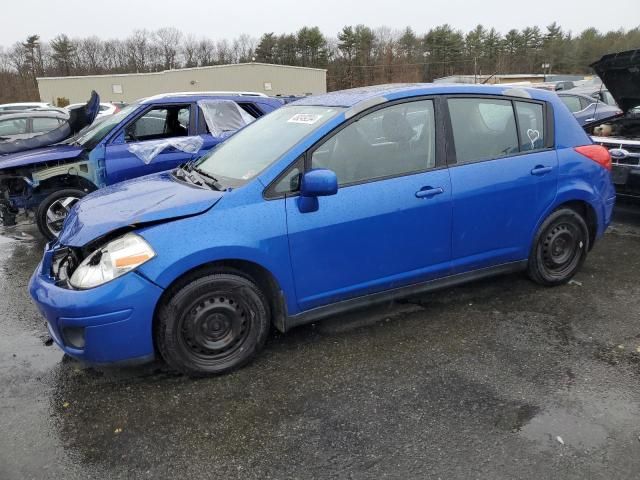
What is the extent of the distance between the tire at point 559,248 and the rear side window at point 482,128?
0.77m

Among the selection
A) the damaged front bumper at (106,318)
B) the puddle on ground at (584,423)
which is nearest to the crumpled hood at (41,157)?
the damaged front bumper at (106,318)

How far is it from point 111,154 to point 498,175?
473 centimetres

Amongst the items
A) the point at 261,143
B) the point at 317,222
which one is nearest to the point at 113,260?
the point at 317,222

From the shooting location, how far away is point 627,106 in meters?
6.85

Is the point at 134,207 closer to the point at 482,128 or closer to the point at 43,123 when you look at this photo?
the point at 482,128

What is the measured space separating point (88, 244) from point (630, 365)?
135 inches

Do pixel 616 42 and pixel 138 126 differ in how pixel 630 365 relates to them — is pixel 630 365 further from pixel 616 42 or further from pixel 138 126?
pixel 616 42

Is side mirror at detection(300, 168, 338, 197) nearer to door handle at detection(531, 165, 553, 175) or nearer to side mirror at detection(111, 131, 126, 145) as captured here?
door handle at detection(531, 165, 553, 175)

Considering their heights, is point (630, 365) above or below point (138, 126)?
below

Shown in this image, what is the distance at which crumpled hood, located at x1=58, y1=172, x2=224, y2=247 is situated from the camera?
9.87ft

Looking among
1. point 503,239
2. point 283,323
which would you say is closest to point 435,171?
point 503,239

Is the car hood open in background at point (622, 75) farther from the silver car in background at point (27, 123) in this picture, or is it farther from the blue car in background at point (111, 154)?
the silver car in background at point (27, 123)

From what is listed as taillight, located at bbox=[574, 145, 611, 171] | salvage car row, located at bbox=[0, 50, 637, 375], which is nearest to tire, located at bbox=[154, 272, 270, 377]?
salvage car row, located at bbox=[0, 50, 637, 375]

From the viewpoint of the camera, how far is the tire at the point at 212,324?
297cm
